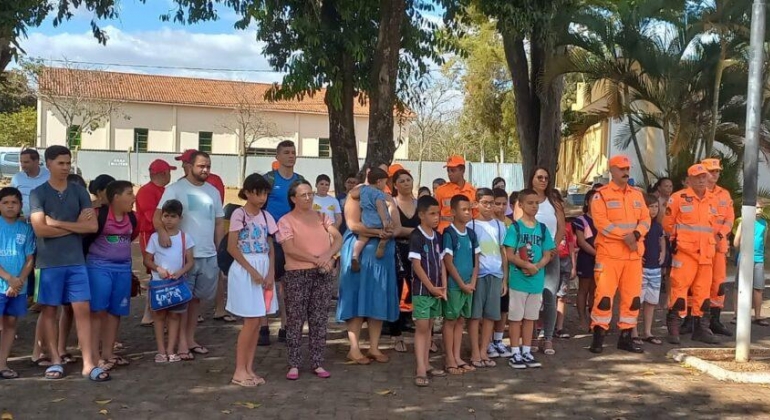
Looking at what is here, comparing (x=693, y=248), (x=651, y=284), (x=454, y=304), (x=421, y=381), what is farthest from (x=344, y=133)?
(x=421, y=381)

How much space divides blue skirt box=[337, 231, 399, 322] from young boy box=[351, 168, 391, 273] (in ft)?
0.18

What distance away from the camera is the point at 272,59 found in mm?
13391

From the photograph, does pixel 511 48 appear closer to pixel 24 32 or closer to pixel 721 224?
pixel 721 224

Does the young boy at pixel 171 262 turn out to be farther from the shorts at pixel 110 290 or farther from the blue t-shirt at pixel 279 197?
the blue t-shirt at pixel 279 197

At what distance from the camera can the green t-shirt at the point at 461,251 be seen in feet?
21.4

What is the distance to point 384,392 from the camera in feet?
19.9

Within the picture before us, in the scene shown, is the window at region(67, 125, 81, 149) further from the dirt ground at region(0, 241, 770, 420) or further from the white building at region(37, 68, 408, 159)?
the dirt ground at region(0, 241, 770, 420)

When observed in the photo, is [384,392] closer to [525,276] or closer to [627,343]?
[525,276]

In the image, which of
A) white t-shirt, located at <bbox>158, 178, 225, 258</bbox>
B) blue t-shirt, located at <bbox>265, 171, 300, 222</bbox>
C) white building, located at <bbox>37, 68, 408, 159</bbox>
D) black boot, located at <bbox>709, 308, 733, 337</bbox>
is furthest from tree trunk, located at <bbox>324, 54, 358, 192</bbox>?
white building, located at <bbox>37, 68, 408, 159</bbox>

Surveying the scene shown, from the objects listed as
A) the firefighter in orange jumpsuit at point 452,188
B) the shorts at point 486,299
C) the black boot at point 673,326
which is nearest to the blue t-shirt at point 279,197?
the firefighter in orange jumpsuit at point 452,188

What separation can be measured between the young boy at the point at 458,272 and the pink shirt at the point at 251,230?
4.92 ft

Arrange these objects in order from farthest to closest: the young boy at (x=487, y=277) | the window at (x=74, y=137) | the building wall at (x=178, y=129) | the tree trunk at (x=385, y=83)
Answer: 1. the building wall at (x=178, y=129)
2. the window at (x=74, y=137)
3. the tree trunk at (x=385, y=83)
4. the young boy at (x=487, y=277)

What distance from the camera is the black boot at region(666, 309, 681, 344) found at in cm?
803

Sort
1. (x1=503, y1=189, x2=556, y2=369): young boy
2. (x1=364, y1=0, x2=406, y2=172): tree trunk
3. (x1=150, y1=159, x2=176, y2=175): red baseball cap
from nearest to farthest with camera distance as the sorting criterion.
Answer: (x1=503, y1=189, x2=556, y2=369): young boy < (x1=150, y1=159, x2=176, y2=175): red baseball cap < (x1=364, y1=0, x2=406, y2=172): tree trunk
